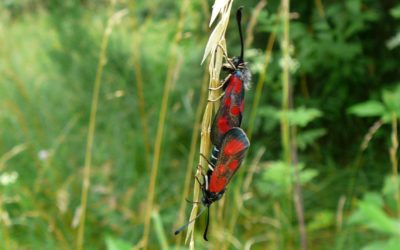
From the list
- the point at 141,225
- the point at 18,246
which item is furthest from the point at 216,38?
the point at 18,246

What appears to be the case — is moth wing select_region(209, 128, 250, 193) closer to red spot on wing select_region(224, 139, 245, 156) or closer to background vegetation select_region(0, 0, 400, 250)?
red spot on wing select_region(224, 139, 245, 156)

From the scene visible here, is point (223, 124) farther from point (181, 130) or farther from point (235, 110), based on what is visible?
point (181, 130)

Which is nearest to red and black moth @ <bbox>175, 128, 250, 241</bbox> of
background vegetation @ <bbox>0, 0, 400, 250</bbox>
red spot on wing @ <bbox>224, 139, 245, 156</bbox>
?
red spot on wing @ <bbox>224, 139, 245, 156</bbox>

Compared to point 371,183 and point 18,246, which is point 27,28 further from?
point 371,183

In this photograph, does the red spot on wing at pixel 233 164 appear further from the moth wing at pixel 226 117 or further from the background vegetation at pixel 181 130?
the background vegetation at pixel 181 130

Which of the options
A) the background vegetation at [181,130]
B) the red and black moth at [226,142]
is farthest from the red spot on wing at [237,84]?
the background vegetation at [181,130]

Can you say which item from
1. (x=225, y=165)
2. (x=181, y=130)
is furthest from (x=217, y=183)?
(x=181, y=130)

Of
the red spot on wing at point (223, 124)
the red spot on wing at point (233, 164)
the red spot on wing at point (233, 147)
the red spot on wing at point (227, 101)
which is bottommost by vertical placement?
the red spot on wing at point (233, 164)
